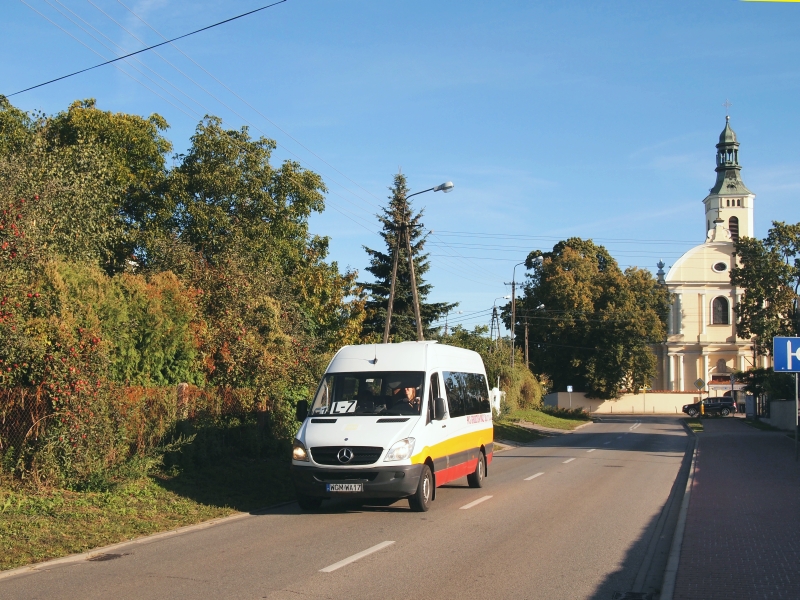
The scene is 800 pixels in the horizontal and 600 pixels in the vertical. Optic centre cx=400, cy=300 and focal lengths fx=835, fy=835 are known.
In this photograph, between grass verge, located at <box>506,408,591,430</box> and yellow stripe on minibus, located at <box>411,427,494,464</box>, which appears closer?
yellow stripe on minibus, located at <box>411,427,494,464</box>

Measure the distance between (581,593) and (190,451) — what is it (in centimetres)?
957

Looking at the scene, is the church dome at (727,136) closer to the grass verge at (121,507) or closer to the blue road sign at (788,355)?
the blue road sign at (788,355)

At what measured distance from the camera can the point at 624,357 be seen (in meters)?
70.0

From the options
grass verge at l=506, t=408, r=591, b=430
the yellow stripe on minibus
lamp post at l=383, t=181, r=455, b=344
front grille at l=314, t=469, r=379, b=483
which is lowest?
grass verge at l=506, t=408, r=591, b=430

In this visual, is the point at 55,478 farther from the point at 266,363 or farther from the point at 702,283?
the point at 702,283

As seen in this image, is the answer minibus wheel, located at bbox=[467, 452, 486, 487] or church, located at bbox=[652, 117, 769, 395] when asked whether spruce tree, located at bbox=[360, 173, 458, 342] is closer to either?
minibus wheel, located at bbox=[467, 452, 486, 487]

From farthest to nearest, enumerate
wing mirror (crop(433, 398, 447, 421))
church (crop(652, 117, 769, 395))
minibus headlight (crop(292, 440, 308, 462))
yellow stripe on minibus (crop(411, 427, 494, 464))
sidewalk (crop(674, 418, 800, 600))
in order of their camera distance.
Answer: church (crop(652, 117, 769, 395)) < wing mirror (crop(433, 398, 447, 421)) < yellow stripe on minibus (crop(411, 427, 494, 464)) < minibus headlight (crop(292, 440, 308, 462)) < sidewalk (crop(674, 418, 800, 600))

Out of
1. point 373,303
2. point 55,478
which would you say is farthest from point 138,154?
point 55,478

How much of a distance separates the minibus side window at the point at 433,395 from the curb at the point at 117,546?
302cm

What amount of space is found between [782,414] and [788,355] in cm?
2432

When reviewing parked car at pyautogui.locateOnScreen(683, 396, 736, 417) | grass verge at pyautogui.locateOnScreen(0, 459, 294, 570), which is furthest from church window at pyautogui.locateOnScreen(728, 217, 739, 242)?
grass verge at pyautogui.locateOnScreen(0, 459, 294, 570)

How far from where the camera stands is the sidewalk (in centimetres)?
778

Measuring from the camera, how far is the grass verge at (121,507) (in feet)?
32.0

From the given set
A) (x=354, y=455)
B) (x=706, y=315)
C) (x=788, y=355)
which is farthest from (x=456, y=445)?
(x=706, y=315)
